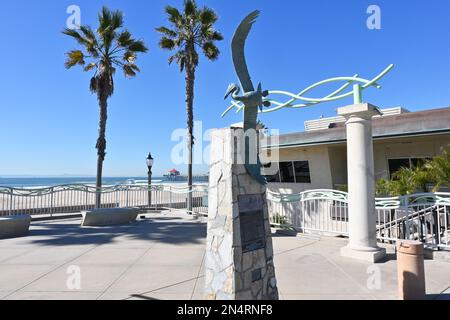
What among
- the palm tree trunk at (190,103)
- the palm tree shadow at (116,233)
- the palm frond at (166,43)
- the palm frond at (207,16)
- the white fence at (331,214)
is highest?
the palm frond at (207,16)

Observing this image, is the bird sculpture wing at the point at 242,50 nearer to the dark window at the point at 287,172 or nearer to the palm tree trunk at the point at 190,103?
the palm tree trunk at the point at 190,103

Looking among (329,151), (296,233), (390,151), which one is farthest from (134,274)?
(390,151)

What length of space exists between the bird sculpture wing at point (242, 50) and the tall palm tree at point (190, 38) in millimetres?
11489

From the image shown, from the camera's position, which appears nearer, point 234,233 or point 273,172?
point 234,233

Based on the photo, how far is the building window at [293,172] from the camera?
15930mm

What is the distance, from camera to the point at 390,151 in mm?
13859

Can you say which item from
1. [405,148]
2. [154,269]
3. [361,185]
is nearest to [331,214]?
[361,185]

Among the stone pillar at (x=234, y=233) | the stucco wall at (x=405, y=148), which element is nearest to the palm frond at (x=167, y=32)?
the stucco wall at (x=405, y=148)

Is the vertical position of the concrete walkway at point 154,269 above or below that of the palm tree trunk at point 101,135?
below

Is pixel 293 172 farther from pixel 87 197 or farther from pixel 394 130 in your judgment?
pixel 87 197

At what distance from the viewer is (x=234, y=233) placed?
3797 millimetres

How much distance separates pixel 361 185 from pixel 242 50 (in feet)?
14.1

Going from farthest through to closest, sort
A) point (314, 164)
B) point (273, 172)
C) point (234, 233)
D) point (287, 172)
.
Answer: point (273, 172) < point (287, 172) < point (314, 164) < point (234, 233)
